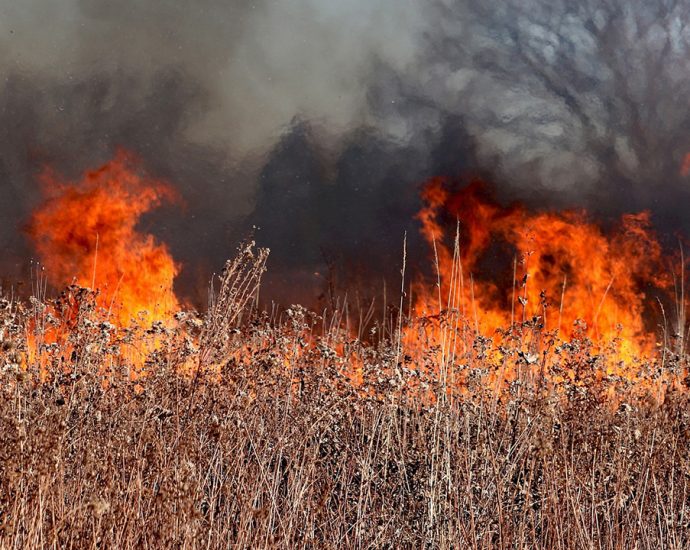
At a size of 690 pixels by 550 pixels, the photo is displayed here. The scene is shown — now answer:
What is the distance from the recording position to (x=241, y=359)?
561 cm

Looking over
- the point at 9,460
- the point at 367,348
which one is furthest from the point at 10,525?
the point at 367,348

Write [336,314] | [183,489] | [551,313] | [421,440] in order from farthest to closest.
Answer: [551,313] < [336,314] < [421,440] < [183,489]

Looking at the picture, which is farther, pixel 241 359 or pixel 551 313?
pixel 551 313

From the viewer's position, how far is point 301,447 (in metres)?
5.11

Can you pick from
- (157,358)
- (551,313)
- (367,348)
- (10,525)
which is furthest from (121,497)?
(551,313)

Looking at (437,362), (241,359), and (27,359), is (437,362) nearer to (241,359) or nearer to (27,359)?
(241,359)

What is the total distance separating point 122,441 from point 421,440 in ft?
8.06

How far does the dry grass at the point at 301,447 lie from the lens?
9.26 ft

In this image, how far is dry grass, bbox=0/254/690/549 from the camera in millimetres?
2822

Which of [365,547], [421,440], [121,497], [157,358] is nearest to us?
[121,497]

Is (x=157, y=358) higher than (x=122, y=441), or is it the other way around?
(x=157, y=358)

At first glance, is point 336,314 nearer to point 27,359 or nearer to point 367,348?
point 367,348

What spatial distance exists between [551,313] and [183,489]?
847 centimetres

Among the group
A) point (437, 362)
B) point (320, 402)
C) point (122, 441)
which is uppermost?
point (437, 362)
